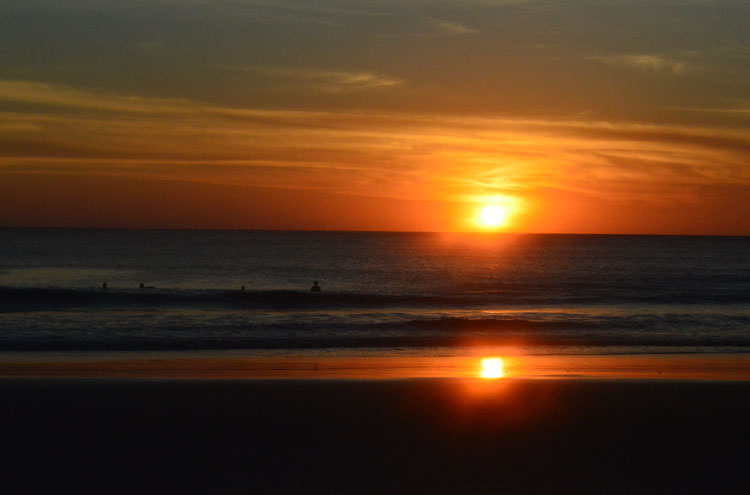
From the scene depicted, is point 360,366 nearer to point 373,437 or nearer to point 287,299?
point 373,437

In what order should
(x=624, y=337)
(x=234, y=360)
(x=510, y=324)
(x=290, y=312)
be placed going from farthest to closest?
(x=290, y=312)
(x=510, y=324)
(x=624, y=337)
(x=234, y=360)

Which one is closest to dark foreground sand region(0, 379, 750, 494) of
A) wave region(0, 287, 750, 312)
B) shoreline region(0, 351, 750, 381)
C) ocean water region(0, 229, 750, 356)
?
shoreline region(0, 351, 750, 381)

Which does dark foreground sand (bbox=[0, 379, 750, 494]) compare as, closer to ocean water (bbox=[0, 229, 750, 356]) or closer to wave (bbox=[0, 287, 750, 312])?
ocean water (bbox=[0, 229, 750, 356])

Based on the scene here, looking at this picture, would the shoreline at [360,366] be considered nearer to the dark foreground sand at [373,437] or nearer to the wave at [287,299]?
the dark foreground sand at [373,437]

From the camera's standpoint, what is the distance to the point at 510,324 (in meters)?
28.3

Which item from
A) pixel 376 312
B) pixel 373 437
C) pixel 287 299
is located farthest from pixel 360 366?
pixel 287 299

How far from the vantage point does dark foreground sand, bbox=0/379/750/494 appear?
8008 mm

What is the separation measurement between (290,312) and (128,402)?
20895 mm

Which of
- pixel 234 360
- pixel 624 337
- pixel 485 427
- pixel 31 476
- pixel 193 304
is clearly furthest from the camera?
pixel 193 304

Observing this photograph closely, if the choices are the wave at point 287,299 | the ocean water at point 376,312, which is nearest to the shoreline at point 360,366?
the ocean water at point 376,312

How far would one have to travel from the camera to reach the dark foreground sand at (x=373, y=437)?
8.01 meters

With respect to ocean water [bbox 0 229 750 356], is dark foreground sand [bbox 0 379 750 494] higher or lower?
lower

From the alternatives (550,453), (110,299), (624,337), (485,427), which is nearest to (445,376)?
(485,427)

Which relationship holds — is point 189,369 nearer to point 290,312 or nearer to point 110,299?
point 290,312
